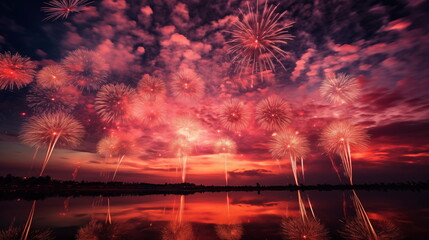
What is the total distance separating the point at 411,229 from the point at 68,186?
576ft

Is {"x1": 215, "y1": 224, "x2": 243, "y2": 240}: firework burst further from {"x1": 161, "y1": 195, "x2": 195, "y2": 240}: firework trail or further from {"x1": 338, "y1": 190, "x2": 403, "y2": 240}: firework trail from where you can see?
{"x1": 338, "y1": 190, "x2": 403, "y2": 240}: firework trail

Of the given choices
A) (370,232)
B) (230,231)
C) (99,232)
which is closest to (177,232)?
(230,231)

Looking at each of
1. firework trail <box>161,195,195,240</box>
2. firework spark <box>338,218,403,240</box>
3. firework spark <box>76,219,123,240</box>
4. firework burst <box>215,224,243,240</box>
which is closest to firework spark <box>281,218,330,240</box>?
firework spark <box>338,218,403,240</box>

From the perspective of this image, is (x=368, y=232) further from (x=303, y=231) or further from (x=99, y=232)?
(x=99, y=232)

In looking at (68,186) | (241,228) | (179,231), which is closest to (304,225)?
(241,228)

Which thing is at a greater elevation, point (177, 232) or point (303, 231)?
point (177, 232)

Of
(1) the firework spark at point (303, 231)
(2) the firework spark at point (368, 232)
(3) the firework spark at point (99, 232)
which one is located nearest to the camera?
(3) the firework spark at point (99, 232)

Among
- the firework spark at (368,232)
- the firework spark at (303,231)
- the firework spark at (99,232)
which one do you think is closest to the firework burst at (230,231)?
the firework spark at (303,231)

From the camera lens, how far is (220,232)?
47.3ft

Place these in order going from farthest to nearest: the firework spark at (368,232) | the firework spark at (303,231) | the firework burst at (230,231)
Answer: the firework spark at (368,232), the firework spark at (303,231), the firework burst at (230,231)

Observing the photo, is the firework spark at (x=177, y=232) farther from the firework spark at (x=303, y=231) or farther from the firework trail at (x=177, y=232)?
the firework spark at (x=303, y=231)

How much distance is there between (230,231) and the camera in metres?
14.7

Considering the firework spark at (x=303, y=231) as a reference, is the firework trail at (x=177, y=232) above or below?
above

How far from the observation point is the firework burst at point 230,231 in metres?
13.2
